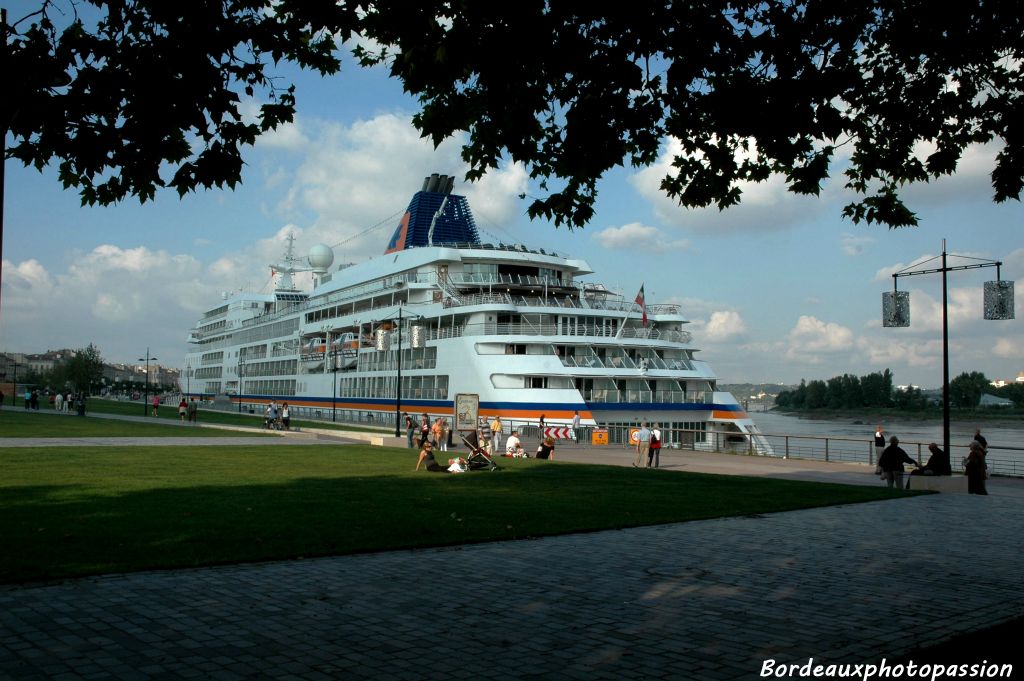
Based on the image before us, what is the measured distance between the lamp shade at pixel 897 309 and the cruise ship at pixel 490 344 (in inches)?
414

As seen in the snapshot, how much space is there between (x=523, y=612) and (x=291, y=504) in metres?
7.04

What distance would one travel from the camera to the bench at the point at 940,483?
19.4 meters

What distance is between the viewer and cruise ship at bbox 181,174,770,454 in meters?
41.8

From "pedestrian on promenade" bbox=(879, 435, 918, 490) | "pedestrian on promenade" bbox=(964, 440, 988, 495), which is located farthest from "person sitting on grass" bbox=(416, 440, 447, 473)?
"pedestrian on promenade" bbox=(964, 440, 988, 495)

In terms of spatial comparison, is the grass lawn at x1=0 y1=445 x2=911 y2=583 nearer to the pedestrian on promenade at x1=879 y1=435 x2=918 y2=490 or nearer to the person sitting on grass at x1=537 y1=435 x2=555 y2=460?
the pedestrian on promenade at x1=879 y1=435 x2=918 y2=490

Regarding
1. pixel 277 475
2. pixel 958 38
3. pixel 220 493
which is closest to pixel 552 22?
pixel 958 38

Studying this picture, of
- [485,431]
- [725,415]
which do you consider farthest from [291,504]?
[725,415]

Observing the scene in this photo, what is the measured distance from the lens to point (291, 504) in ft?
43.3

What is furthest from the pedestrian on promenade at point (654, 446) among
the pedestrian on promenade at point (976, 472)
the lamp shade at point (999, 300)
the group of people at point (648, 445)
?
the lamp shade at point (999, 300)

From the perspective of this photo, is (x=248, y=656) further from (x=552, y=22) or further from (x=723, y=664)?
(x=552, y=22)

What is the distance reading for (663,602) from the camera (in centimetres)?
757

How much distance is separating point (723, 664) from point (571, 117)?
505 cm

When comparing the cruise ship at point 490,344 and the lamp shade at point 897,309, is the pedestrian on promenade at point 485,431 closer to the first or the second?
the cruise ship at point 490,344

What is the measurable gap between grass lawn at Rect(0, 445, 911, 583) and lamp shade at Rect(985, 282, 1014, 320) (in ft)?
22.7
